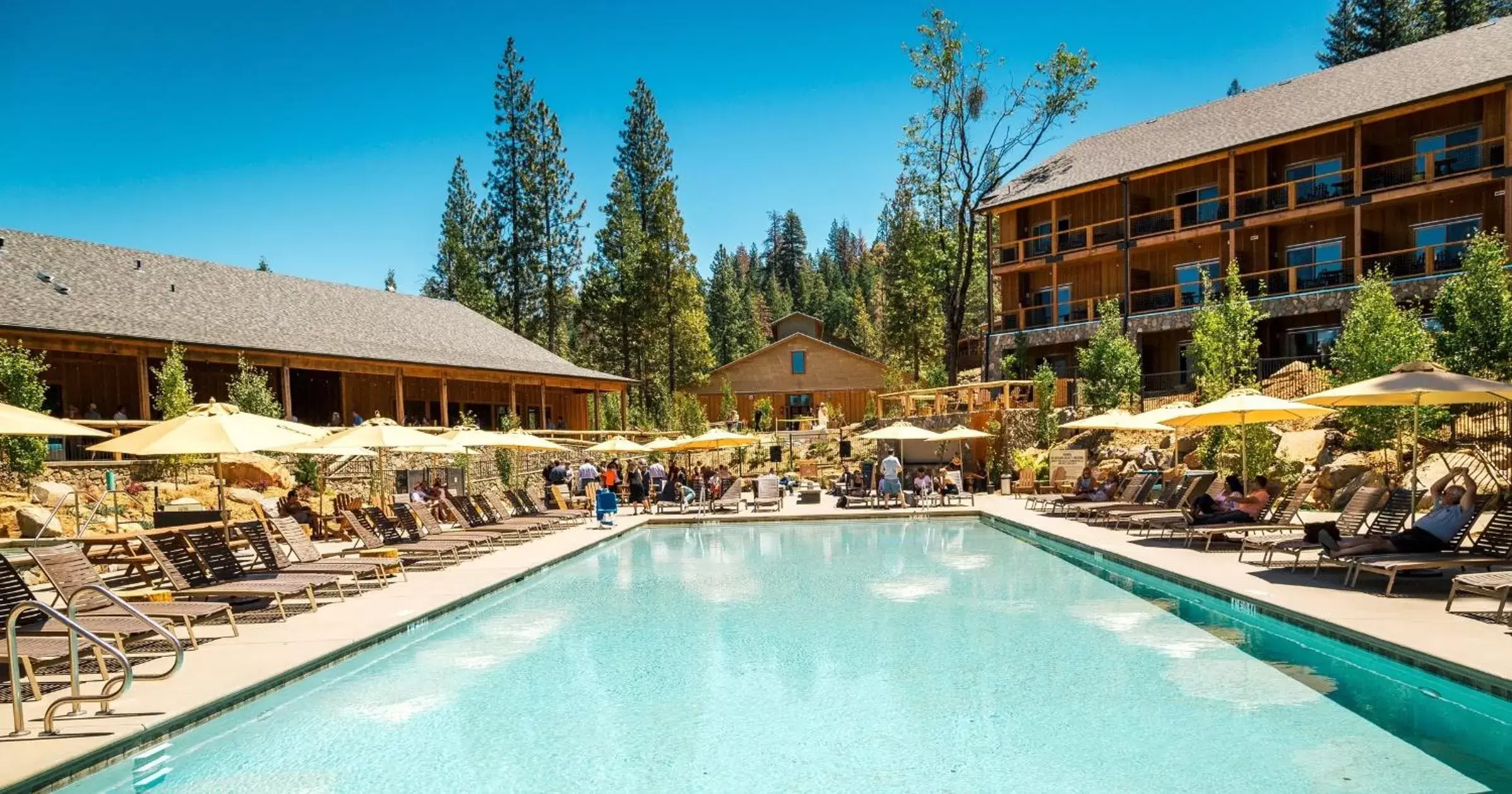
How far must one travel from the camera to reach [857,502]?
911 inches

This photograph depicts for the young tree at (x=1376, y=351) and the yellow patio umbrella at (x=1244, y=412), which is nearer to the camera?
the yellow patio umbrella at (x=1244, y=412)

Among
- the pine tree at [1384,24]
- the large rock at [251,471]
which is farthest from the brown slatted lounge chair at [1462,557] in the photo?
the pine tree at [1384,24]

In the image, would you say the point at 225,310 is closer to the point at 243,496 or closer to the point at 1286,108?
the point at 243,496

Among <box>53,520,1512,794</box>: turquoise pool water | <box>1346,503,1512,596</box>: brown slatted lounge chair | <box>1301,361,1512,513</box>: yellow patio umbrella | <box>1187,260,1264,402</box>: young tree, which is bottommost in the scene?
<box>53,520,1512,794</box>: turquoise pool water

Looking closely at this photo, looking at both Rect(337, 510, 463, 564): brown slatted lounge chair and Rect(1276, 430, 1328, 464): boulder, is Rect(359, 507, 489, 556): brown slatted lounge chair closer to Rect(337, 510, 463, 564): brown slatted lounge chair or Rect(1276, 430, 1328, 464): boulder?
Rect(337, 510, 463, 564): brown slatted lounge chair

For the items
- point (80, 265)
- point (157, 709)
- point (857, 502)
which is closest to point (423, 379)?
point (80, 265)

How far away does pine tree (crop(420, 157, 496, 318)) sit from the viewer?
44.6 metres

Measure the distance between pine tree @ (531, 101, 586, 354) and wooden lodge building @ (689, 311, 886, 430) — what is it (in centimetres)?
817

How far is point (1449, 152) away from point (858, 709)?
92.8 feet

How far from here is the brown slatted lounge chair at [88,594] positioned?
669 centimetres

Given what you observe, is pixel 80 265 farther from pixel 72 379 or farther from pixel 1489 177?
pixel 1489 177

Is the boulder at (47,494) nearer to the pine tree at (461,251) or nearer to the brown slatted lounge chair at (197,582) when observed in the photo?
the brown slatted lounge chair at (197,582)

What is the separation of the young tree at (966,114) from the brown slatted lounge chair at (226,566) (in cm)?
2784

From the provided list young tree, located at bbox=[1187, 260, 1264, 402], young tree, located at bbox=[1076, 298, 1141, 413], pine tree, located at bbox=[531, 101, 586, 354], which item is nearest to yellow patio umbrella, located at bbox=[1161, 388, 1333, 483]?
young tree, located at bbox=[1187, 260, 1264, 402]
